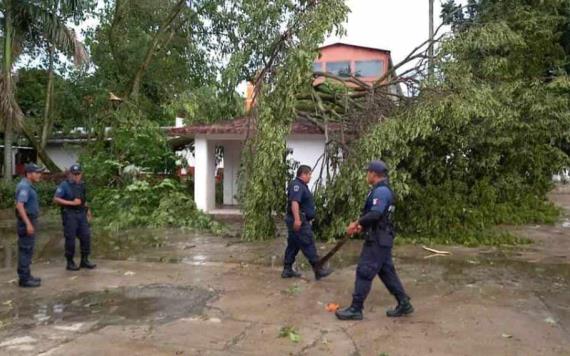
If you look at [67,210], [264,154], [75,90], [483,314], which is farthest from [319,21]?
[75,90]

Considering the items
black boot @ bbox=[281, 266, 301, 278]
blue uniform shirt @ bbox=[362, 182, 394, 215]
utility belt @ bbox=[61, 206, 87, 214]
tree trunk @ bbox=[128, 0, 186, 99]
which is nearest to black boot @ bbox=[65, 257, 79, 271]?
utility belt @ bbox=[61, 206, 87, 214]

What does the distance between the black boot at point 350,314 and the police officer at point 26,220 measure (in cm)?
384

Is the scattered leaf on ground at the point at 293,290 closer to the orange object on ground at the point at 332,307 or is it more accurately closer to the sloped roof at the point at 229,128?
the orange object on ground at the point at 332,307

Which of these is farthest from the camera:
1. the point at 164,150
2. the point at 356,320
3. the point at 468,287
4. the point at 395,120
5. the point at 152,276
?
the point at 164,150

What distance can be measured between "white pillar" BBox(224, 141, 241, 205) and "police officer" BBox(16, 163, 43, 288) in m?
9.72

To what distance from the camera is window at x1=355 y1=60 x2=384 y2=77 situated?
3256 centimetres

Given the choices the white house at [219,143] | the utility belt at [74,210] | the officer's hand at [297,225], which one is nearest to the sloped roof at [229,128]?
the white house at [219,143]

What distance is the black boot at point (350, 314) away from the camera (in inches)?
222

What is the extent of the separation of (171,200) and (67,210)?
5822mm

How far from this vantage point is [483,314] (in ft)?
19.2

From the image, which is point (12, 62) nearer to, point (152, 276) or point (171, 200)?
point (171, 200)

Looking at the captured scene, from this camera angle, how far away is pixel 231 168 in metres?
17.6

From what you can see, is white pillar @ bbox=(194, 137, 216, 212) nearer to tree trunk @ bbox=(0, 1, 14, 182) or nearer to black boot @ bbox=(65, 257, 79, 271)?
tree trunk @ bbox=(0, 1, 14, 182)

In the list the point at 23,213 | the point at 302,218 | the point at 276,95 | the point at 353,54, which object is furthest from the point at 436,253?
the point at 353,54
